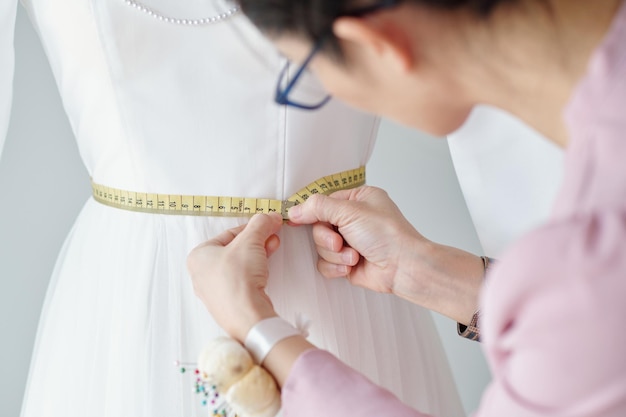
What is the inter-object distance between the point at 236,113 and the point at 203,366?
0.35 metres

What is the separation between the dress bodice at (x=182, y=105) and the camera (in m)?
0.97

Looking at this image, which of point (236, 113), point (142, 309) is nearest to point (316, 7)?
point (236, 113)

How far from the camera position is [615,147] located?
1.94ft

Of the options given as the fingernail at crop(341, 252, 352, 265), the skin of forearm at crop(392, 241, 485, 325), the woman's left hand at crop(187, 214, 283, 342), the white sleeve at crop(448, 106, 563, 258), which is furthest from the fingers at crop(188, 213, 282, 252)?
the white sleeve at crop(448, 106, 563, 258)

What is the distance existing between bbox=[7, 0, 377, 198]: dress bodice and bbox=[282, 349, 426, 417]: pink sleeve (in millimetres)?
327

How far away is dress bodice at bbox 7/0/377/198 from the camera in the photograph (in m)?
0.97

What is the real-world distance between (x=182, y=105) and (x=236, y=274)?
243 millimetres

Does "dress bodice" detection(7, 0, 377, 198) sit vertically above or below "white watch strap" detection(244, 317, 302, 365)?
above

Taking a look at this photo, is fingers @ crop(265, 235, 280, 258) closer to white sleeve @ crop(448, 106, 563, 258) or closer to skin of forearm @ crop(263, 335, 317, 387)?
skin of forearm @ crop(263, 335, 317, 387)

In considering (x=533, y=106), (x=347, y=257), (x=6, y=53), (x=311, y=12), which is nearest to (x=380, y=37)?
(x=311, y=12)

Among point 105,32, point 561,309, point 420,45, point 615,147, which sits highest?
point 105,32

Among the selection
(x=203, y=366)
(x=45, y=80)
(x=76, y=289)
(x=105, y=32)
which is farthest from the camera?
(x=45, y=80)

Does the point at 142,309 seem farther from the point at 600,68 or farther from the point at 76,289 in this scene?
the point at 600,68

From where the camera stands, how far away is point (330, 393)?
798 millimetres
